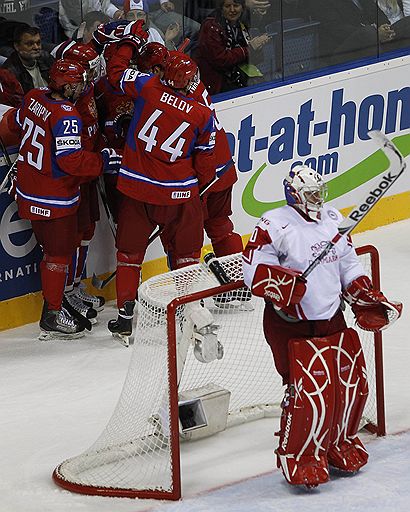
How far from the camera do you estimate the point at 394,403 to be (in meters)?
5.39

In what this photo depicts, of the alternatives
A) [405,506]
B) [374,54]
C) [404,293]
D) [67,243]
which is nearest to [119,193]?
[67,243]

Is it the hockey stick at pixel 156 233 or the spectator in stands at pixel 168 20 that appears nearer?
the hockey stick at pixel 156 233

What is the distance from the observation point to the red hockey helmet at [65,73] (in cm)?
586

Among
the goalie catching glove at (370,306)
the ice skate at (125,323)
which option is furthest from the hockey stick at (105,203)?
the goalie catching glove at (370,306)

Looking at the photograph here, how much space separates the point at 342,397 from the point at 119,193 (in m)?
2.14

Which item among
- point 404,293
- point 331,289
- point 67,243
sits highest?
point 331,289

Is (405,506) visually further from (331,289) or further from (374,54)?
(374,54)

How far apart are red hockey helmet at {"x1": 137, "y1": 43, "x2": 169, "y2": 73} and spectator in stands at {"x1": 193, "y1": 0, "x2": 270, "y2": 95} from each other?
638 mm

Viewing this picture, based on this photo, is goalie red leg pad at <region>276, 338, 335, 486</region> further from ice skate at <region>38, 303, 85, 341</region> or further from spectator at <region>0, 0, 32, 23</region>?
spectator at <region>0, 0, 32, 23</region>

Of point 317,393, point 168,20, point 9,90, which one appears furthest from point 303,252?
point 168,20

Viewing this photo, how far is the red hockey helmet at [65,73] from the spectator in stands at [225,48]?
3.78ft

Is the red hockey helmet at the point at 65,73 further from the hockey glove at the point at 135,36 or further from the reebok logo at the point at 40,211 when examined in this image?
the reebok logo at the point at 40,211

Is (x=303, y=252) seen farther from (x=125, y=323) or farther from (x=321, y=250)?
(x=125, y=323)

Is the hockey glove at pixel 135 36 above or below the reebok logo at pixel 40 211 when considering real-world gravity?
above
